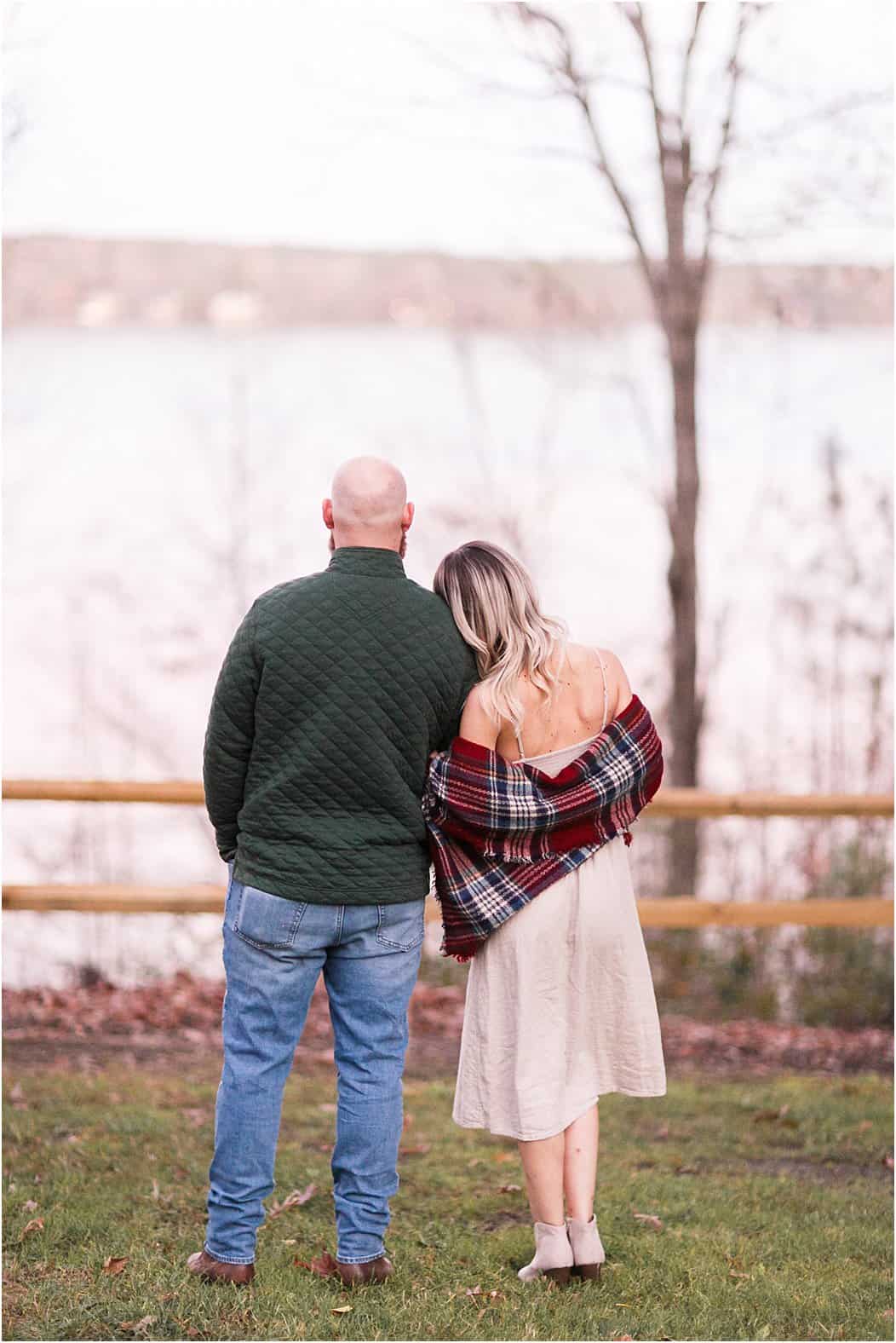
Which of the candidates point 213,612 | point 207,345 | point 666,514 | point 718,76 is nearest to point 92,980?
point 213,612

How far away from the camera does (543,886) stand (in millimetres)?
3287

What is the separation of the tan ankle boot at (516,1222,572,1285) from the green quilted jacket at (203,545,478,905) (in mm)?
906

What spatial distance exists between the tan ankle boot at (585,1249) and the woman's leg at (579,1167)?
0.02 m

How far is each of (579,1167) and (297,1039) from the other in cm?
77

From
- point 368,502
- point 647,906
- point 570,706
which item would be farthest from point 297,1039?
point 647,906

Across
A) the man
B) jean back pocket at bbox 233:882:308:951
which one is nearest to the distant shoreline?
the man

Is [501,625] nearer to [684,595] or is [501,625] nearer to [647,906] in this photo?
[647,906]

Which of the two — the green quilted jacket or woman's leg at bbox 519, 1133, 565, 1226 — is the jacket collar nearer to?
the green quilted jacket

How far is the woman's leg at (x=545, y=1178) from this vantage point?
10.8 ft

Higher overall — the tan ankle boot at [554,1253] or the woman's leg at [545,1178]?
the woman's leg at [545,1178]

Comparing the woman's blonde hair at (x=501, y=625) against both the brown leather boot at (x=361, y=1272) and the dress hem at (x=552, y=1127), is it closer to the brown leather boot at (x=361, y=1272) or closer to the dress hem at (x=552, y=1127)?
the dress hem at (x=552, y=1127)

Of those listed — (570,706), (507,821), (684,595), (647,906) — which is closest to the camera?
(507,821)

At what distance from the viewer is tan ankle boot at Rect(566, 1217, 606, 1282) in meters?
3.35

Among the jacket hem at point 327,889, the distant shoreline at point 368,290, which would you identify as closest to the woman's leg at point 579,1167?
the jacket hem at point 327,889
